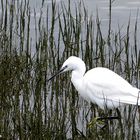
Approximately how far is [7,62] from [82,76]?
1405 mm

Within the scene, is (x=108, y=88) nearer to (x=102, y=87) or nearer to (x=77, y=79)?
(x=102, y=87)

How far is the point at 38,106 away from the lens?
5.59m

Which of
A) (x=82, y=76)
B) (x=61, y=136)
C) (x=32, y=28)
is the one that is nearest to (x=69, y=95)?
(x=82, y=76)

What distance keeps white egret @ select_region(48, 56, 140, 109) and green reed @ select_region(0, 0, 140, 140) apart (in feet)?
0.59

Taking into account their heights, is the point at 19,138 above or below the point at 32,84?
below

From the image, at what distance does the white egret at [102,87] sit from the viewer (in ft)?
20.7

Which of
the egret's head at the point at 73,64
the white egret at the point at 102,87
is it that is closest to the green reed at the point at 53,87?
the white egret at the point at 102,87

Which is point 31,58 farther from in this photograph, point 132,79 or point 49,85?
point 132,79

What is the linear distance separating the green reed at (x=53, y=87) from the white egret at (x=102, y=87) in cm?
18

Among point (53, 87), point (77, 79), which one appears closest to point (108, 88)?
point (77, 79)

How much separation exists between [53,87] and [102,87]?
3.19 feet

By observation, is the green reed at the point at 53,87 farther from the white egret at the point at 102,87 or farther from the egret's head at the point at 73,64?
the egret's head at the point at 73,64

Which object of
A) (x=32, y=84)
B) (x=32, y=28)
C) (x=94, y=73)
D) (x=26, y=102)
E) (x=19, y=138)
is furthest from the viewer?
(x=32, y=28)

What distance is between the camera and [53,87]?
727 cm
